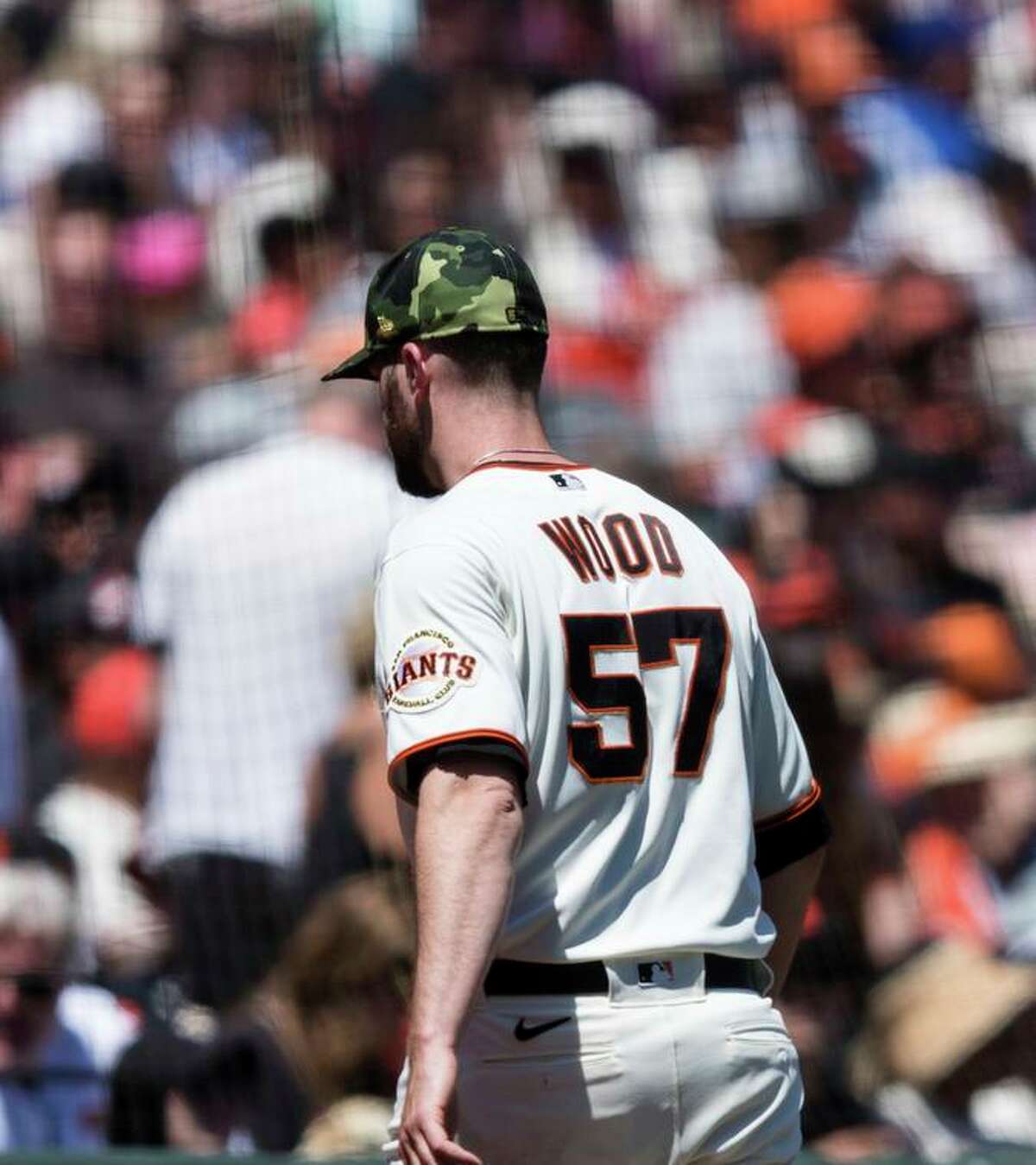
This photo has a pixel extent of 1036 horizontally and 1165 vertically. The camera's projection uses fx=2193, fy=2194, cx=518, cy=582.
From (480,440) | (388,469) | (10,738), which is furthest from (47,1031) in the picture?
(480,440)

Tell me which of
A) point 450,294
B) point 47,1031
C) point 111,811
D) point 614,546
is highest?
point 450,294

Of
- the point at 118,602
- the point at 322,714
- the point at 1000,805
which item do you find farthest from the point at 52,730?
the point at 1000,805

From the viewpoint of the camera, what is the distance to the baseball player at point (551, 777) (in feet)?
6.25

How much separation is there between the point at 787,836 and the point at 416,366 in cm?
61

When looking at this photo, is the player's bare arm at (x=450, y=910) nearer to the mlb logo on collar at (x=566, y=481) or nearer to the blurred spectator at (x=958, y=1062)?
the mlb logo on collar at (x=566, y=481)

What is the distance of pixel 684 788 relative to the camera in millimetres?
2045

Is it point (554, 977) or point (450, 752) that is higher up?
point (450, 752)

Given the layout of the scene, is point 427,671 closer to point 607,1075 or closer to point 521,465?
point 521,465

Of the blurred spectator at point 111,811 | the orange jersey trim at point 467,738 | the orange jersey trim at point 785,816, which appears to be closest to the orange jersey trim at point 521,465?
the orange jersey trim at point 467,738

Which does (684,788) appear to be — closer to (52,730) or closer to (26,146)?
(52,730)

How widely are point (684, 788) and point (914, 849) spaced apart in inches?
107

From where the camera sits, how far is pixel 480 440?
212 centimetres

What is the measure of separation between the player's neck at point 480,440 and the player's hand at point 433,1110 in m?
0.59

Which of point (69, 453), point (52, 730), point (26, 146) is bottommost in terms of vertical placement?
point (52, 730)
